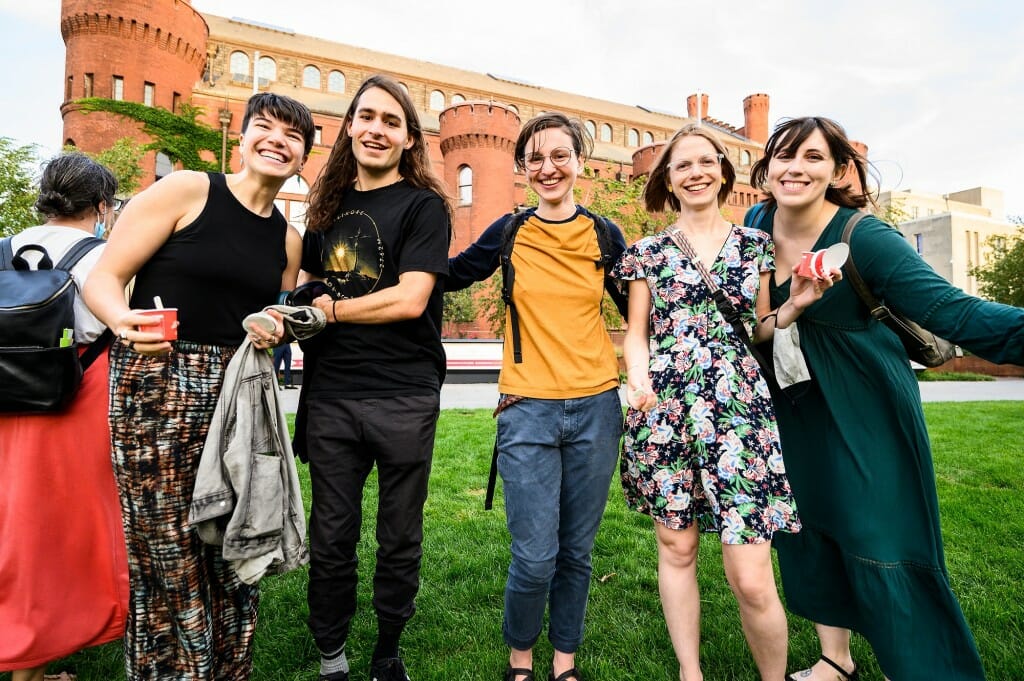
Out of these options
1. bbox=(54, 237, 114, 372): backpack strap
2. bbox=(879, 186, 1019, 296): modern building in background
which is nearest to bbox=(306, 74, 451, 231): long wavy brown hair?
bbox=(54, 237, 114, 372): backpack strap

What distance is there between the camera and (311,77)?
128 ft

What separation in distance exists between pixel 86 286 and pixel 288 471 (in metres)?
0.99

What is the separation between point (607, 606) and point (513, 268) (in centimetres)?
215

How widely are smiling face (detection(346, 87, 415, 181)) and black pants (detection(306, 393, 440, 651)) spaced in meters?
1.07

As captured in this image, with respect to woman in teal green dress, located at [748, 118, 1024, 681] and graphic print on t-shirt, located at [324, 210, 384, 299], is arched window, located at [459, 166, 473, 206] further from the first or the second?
woman in teal green dress, located at [748, 118, 1024, 681]

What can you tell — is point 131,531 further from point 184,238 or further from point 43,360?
point 184,238

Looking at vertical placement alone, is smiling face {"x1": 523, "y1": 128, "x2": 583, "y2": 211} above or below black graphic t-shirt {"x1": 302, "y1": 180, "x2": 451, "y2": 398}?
above

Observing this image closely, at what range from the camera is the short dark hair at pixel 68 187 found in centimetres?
267

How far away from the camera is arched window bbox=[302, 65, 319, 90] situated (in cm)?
3878

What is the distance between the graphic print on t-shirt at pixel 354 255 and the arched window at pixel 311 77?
41.8 meters

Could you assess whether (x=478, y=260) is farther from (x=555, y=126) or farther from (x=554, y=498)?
(x=554, y=498)

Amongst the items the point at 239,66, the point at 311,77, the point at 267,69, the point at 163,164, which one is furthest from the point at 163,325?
the point at 311,77

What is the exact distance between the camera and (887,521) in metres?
2.21

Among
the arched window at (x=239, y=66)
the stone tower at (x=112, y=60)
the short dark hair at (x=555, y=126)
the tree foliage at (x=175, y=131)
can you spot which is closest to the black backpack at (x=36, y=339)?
the short dark hair at (x=555, y=126)
